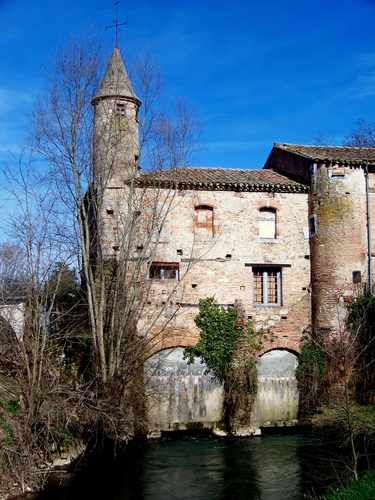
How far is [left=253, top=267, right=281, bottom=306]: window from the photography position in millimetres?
21828

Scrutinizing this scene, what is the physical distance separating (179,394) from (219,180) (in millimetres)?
7808

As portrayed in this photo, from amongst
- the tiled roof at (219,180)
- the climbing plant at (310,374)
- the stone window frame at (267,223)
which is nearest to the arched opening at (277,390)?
the climbing plant at (310,374)

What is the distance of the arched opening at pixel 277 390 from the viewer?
68.1 ft

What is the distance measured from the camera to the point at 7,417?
48.4 feet

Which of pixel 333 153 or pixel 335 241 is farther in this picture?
pixel 333 153

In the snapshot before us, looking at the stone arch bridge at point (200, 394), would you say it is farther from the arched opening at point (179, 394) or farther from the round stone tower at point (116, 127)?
the round stone tower at point (116, 127)

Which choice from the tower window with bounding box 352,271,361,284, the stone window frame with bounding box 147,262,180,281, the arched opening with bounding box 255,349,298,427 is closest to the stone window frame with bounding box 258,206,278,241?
the tower window with bounding box 352,271,361,284

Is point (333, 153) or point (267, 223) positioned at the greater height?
point (333, 153)

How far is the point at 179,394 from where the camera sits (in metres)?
20.4

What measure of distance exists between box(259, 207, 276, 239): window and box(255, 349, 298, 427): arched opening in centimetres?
425

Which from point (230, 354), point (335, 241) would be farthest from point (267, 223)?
point (230, 354)

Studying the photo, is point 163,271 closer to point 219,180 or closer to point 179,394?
point 219,180

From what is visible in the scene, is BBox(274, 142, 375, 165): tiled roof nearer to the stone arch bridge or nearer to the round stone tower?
the round stone tower

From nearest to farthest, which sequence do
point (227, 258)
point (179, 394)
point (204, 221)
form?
point (179, 394) < point (227, 258) < point (204, 221)
